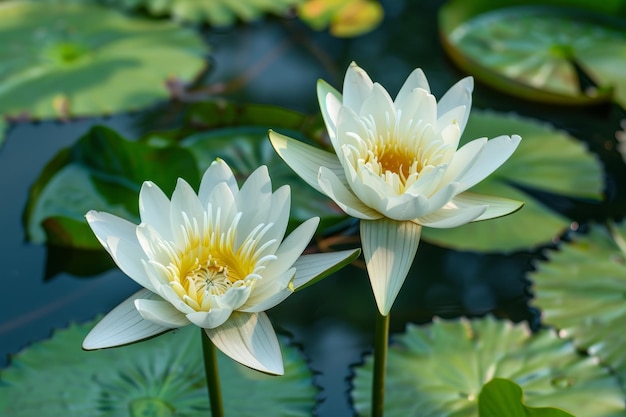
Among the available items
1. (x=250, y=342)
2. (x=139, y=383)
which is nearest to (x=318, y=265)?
(x=250, y=342)

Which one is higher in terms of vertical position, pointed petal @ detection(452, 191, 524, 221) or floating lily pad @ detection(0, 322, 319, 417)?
pointed petal @ detection(452, 191, 524, 221)

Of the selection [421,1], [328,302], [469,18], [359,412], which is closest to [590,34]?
[469,18]

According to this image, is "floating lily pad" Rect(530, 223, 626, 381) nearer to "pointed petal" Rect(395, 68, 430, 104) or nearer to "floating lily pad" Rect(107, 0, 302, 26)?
"pointed petal" Rect(395, 68, 430, 104)

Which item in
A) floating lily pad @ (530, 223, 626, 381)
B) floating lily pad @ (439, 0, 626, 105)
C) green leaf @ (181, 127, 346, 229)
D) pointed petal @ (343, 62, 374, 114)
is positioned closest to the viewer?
pointed petal @ (343, 62, 374, 114)

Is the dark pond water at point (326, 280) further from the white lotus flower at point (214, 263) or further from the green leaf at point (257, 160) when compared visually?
the white lotus flower at point (214, 263)

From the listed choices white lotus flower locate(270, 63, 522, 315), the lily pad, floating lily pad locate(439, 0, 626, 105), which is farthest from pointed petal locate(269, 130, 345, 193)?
floating lily pad locate(439, 0, 626, 105)

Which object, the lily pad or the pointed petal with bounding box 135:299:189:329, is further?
the lily pad

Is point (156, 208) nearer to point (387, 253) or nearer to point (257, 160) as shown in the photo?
point (387, 253)
